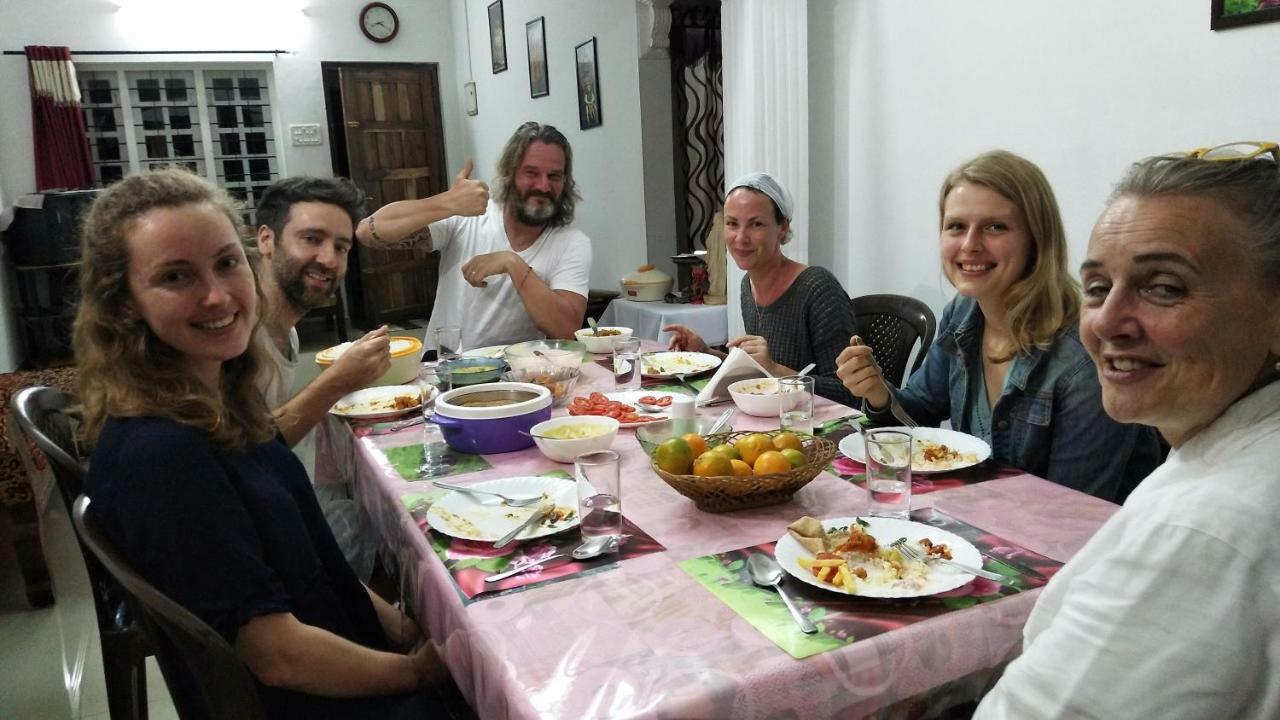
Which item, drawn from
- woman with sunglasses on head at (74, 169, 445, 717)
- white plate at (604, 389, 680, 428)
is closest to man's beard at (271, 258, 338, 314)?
white plate at (604, 389, 680, 428)

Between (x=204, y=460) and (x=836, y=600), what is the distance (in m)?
0.77

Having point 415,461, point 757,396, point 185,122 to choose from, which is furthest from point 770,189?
point 185,122

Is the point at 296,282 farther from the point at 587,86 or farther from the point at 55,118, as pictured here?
the point at 55,118

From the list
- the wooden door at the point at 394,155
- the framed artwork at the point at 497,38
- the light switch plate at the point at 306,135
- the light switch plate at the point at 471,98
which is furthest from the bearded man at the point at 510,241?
the light switch plate at the point at 306,135

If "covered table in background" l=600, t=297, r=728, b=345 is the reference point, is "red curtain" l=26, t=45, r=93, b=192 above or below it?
above

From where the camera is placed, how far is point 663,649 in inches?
37.3

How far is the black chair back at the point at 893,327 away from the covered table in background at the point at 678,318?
1.39 meters

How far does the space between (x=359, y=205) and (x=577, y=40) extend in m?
3.39

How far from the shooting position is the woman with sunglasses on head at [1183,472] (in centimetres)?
64

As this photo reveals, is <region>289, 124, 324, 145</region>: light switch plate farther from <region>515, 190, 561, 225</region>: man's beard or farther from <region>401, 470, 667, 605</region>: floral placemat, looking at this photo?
<region>401, 470, 667, 605</region>: floral placemat

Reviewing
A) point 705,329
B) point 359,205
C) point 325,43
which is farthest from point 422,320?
point 359,205

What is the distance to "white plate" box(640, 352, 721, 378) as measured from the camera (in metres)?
2.29

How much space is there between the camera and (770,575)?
1.09 meters

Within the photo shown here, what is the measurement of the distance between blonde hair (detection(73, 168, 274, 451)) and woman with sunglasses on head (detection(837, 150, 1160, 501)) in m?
1.16
